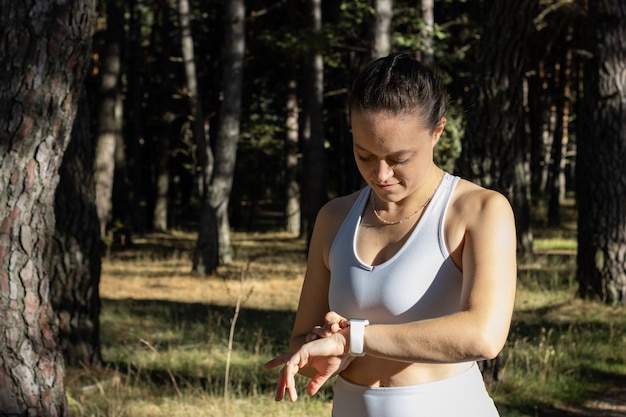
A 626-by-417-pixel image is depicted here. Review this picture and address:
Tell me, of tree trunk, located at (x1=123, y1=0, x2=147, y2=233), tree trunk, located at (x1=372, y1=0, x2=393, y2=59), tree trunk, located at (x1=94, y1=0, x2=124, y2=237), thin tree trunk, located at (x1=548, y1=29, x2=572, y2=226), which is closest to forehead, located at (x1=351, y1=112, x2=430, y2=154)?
tree trunk, located at (x1=372, y1=0, x2=393, y2=59)

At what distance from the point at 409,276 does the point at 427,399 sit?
35 centimetres

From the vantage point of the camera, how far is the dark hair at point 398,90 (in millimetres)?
2475

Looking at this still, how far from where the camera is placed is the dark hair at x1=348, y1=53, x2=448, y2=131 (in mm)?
2475

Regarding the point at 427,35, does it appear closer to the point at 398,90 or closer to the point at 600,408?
the point at 600,408

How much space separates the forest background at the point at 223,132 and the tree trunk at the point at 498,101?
0.5 inches

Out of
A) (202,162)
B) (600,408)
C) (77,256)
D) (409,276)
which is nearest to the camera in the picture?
(409,276)

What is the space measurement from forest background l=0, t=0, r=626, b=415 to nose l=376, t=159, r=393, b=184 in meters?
0.92

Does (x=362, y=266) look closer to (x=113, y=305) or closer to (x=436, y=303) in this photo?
(x=436, y=303)

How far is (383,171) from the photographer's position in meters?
2.52

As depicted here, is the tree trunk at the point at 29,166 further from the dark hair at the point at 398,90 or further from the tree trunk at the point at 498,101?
the tree trunk at the point at 498,101

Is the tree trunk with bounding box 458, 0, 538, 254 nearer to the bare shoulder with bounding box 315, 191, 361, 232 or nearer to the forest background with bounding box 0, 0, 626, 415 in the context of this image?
the forest background with bounding box 0, 0, 626, 415

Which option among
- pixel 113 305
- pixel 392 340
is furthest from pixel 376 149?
pixel 113 305

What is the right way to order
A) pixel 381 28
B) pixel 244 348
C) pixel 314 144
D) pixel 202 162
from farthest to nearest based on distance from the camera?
pixel 314 144 → pixel 202 162 → pixel 381 28 → pixel 244 348

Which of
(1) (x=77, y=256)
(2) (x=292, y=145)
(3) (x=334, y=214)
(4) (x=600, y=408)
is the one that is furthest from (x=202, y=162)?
(3) (x=334, y=214)
